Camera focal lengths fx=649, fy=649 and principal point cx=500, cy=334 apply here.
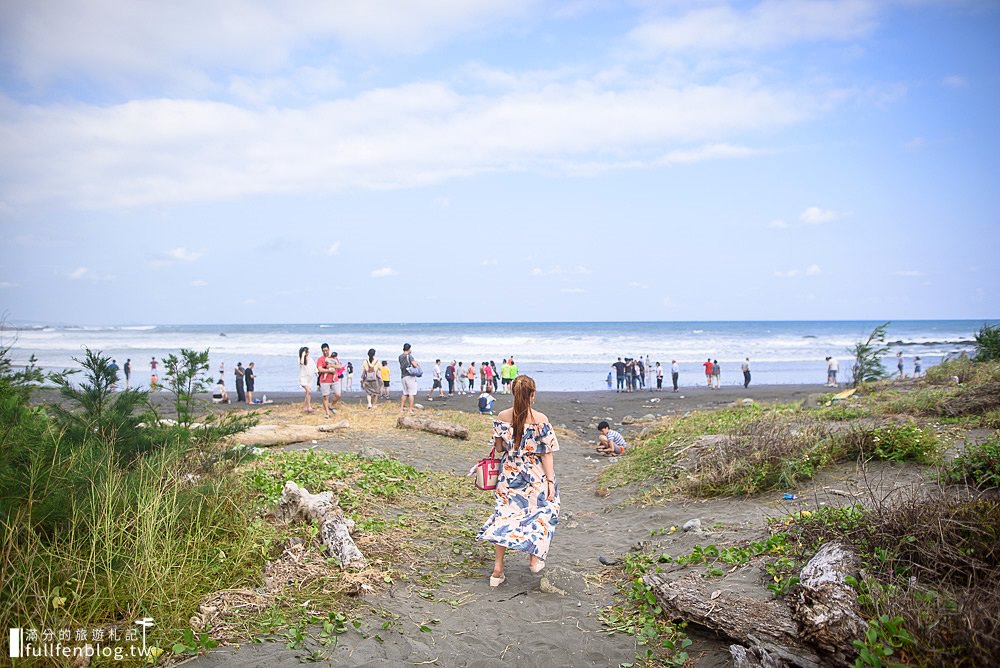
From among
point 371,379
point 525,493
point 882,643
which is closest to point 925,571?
point 882,643

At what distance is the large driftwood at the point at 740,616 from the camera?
12.4ft

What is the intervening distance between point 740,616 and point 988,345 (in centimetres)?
1593

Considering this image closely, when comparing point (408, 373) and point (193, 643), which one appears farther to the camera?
point (408, 373)

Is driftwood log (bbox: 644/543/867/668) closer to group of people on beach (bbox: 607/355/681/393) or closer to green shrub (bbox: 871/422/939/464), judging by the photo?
green shrub (bbox: 871/422/939/464)

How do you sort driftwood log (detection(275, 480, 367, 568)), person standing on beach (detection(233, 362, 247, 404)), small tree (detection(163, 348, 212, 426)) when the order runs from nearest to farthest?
driftwood log (detection(275, 480, 367, 568)), small tree (detection(163, 348, 212, 426)), person standing on beach (detection(233, 362, 247, 404))

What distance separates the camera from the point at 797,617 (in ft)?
12.5

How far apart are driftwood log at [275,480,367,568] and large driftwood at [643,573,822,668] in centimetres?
Answer: 251

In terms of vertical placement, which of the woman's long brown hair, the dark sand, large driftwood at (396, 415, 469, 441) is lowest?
the dark sand

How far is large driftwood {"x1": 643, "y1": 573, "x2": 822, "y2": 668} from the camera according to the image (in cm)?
379

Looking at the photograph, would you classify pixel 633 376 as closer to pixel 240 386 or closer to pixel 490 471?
pixel 240 386

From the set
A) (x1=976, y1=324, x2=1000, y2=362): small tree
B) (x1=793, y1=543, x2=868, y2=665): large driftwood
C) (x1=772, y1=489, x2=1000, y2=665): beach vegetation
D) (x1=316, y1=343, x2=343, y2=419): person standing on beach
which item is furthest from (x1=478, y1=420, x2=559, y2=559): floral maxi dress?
(x1=976, y1=324, x2=1000, y2=362): small tree

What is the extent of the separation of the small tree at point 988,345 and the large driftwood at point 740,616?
47.7ft

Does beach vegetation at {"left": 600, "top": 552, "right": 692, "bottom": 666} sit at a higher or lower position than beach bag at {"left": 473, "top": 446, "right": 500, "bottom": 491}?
lower

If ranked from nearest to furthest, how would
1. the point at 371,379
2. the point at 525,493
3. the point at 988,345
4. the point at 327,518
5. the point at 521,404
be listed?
the point at 521,404, the point at 525,493, the point at 327,518, the point at 988,345, the point at 371,379
